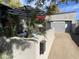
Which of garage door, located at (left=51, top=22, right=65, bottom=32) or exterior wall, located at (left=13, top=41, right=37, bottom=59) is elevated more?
exterior wall, located at (left=13, top=41, right=37, bottom=59)

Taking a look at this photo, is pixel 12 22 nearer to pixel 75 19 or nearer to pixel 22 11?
pixel 22 11

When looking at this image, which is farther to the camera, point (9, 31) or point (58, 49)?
point (58, 49)

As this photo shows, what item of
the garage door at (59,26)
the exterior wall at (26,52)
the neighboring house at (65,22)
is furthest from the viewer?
the neighboring house at (65,22)

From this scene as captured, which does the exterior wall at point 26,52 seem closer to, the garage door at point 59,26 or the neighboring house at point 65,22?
the garage door at point 59,26

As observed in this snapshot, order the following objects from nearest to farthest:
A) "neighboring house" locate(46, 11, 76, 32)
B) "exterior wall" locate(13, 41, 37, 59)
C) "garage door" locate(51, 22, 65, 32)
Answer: "exterior wall" locate(13, 41, 37, 59)
"garage door" locate(51, 22, 65, 32)
"neighboring house" locate(46, 11, 76, 32)

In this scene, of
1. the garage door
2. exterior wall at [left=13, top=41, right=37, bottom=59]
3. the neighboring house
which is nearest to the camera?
exterior wall at [left=13, top=41, right=37, bottom=59]

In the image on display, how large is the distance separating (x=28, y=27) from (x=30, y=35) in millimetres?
869

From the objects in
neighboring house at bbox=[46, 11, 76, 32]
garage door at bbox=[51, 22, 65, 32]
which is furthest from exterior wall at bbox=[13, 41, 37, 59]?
neighboring house at bbox=[46, 11, 76, 32]

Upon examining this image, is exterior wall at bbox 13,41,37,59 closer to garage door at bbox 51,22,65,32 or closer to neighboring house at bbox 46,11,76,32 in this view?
garage door at bbox 51,22,65,32

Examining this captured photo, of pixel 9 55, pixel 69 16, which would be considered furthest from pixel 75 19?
pixel 9 55

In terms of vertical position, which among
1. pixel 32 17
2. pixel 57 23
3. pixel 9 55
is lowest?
pixel 57 23

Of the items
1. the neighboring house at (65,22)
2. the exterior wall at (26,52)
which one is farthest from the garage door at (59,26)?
the exterior wall at (26,52)

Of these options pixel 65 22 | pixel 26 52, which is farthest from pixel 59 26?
pixel 26 52

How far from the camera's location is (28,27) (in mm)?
13969
